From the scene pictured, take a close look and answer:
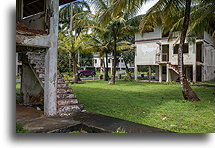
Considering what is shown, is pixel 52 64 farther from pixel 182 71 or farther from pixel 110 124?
pixel 182 71

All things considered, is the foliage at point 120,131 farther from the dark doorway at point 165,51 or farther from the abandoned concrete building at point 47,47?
the dark doorway at point 165,51

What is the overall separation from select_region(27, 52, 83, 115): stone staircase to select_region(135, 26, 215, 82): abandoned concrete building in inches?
455

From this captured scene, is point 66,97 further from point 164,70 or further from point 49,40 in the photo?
point 164,70

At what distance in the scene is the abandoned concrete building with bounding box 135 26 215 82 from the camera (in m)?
16.9

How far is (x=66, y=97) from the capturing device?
6102 millimetres

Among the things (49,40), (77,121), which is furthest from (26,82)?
(77,121)

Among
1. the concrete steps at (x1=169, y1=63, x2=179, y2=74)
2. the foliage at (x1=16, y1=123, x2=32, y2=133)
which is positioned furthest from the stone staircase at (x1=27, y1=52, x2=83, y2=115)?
the concrete steps at (x1=169, y1=63, x2=179, y2=74)

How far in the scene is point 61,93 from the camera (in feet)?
20.0

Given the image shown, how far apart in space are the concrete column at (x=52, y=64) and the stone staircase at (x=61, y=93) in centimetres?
28

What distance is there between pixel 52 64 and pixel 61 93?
1.11 meters

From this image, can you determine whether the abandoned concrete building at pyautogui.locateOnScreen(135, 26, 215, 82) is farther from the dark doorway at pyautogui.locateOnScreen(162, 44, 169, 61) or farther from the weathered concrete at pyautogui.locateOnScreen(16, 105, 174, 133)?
the weathered concrete at pyautogui.locateOnScreen(16, 105, 174, 133)

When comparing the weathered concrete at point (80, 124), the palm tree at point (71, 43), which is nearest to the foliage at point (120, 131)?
the weathered concrete at point (80, 124)

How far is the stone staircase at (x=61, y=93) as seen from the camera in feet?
18.9

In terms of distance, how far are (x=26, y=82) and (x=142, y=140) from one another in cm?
539
